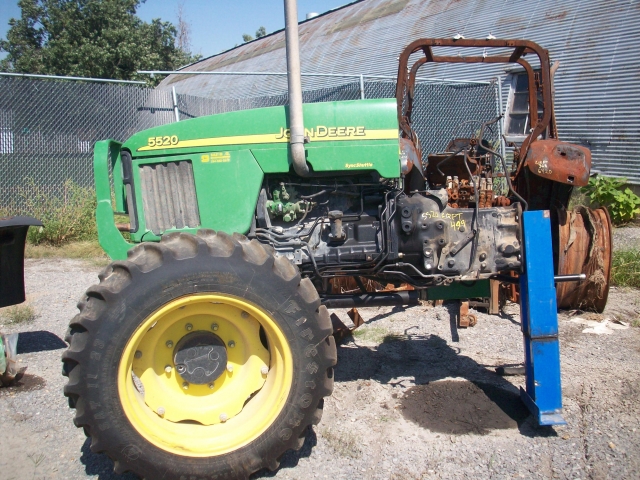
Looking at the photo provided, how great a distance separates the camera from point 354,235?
369 centimetres

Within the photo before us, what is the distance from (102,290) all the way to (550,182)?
3.16 m

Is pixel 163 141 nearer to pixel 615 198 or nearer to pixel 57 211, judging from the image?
pixel 57 211

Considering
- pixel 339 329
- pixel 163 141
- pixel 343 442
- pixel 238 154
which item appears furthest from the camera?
pixel 339 329

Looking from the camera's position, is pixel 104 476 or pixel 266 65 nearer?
pixel 104 476

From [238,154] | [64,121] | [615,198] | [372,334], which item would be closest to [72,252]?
[64,121]

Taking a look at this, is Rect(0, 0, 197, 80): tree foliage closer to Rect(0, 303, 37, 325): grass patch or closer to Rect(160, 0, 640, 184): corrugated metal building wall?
Rect(160, 0, 640, 184): corrugated metal building wall

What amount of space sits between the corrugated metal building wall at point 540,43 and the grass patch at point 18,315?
9673 millimetres

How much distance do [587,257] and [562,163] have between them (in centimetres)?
217

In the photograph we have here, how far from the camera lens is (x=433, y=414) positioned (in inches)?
146

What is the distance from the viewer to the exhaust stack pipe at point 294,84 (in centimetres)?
325

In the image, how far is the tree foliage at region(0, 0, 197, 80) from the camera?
962 inches

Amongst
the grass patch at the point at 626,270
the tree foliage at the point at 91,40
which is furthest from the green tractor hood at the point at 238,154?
the tree foliage at the point at 91,40

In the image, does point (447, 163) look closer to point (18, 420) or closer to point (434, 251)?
point (434, 251)

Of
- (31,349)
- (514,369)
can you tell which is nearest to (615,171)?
(514,369)
